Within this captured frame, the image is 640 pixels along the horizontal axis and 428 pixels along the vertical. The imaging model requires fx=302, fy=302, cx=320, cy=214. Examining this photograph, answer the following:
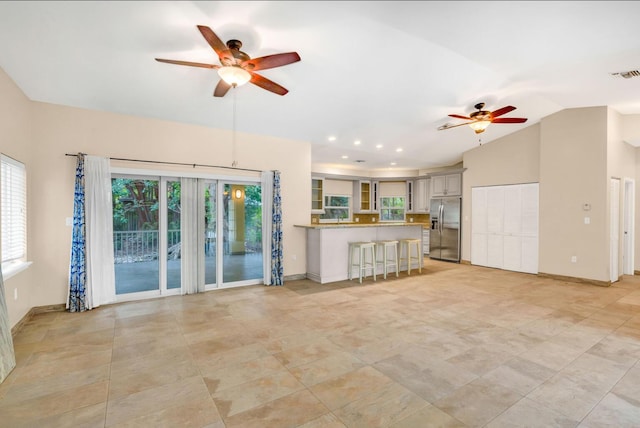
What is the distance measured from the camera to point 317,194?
884 centimetres

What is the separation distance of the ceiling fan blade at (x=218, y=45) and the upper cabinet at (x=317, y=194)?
6018mm

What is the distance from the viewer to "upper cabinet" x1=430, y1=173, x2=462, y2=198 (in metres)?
8.15

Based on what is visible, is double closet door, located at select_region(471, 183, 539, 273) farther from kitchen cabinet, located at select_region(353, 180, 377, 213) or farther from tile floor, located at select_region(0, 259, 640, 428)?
kitchen cabinet, located at select_region(353, 180, 377, 213)

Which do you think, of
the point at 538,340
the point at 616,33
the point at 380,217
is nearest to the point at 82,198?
the point at 538,340

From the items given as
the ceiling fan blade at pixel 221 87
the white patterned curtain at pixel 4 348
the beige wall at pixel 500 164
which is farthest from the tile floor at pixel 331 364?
the beige wall at pixel 500 164

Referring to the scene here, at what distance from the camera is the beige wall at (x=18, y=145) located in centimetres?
320

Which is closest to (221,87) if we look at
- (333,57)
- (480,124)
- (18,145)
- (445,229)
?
(333,57)

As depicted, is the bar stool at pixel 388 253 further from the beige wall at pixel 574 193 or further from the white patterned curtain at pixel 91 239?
the white patterned curtain at pixel 91 239

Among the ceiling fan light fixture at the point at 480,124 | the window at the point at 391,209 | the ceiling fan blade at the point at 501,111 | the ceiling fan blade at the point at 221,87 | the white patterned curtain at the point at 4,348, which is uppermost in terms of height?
the ceiling fan blade at the point at 501,111

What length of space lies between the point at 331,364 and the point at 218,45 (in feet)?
9.59

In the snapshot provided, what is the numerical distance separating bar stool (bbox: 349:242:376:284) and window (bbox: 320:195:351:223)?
2.93m

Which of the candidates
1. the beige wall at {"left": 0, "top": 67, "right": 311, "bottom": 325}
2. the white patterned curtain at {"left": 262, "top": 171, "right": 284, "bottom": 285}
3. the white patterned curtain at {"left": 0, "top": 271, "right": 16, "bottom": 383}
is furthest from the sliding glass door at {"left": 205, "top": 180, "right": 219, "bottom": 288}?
the white patterned curtain at {"left": 0, "top": 271, "right": 16, "bottom": 383}

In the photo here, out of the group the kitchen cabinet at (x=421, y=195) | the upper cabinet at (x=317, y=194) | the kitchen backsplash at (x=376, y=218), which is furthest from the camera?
the kitchen backsplash at (x=376, y=218)

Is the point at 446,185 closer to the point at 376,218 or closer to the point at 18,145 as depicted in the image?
the point at 376,218
